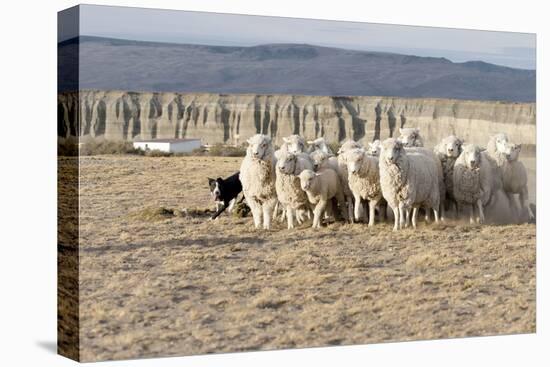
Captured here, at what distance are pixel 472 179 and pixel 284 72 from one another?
12.5 feet

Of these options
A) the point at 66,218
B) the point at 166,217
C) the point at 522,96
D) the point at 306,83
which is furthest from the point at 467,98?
the point at 66,218

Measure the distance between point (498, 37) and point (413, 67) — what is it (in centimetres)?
144

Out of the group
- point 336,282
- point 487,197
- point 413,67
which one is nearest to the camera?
point 336,282

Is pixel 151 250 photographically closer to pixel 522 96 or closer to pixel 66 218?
pixel 66 218

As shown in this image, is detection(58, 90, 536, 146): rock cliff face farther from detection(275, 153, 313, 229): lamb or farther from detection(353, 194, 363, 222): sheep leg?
detection(353, 194, 363, 222): sheep leg

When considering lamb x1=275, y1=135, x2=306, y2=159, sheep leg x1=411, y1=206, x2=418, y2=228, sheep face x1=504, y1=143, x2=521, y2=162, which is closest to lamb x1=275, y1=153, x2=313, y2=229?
lamb x1=275, y1=135, x2=306, y2=159

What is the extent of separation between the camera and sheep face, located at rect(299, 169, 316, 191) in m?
14.9

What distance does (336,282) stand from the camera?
13.1 m

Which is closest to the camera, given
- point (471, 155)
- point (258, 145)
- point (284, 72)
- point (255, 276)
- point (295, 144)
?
point (255, 276)

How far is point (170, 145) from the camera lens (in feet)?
42.6

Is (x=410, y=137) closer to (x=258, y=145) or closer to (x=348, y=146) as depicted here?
(x=348, y=146)

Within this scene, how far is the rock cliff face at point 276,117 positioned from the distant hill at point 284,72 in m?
0.11

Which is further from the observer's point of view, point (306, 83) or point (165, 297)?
point (306, 83)

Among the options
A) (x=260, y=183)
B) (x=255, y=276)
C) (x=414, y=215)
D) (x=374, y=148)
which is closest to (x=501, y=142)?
(x=414, y=215)
